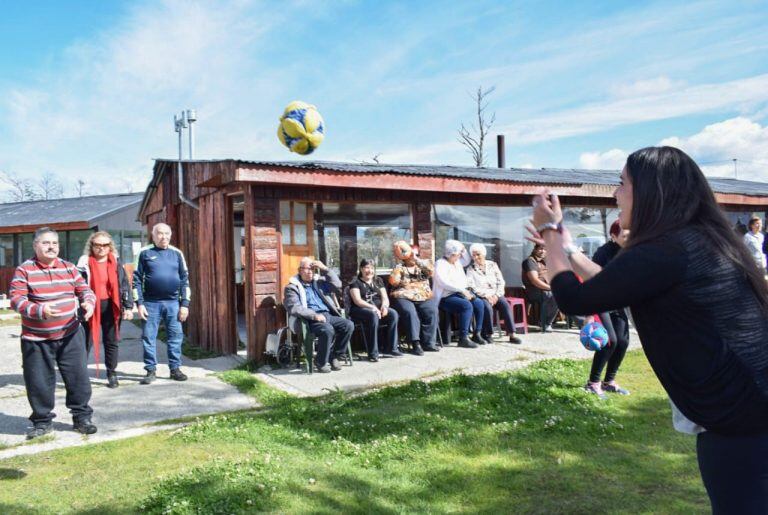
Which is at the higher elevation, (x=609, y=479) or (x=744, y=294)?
(x=744, y=294)

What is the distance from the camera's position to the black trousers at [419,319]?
8.55 m

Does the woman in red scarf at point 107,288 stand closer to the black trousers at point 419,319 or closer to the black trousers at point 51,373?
the black trousers at point 51,373

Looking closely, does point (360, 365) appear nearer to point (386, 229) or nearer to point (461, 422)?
point (386, 229)

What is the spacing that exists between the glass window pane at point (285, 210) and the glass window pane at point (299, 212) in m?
0.09

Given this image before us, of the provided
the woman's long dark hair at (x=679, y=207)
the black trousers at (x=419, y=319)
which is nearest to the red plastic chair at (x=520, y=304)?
the black trousers at (x=419, y=319)

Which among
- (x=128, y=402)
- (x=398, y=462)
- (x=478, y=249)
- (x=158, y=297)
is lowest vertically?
(x=398, y=462)

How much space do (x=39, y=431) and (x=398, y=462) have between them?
3.06 m

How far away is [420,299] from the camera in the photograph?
8766 mm

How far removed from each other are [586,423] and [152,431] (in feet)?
11.8

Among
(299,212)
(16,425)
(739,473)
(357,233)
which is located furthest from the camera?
(357,233)

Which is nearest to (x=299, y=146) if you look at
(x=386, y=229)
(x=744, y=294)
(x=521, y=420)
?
(x=386, y=229)

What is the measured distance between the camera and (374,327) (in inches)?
319

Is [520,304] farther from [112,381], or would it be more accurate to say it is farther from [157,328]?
[112,381]

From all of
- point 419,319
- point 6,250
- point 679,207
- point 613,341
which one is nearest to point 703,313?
point 679,207
